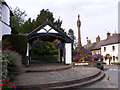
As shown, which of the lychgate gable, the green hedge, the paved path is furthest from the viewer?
the lychgate gable

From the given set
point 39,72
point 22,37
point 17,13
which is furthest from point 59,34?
point 17,13

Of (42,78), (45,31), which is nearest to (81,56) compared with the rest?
(45,31)

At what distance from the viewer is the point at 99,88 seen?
668 cm

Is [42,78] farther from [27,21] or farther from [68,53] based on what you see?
[27,21]

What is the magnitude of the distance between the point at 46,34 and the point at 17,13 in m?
24.1

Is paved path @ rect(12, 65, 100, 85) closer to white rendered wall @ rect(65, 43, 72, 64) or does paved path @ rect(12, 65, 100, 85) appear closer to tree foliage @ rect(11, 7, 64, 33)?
white rendered wall @ rect(65, 43, 72, 64)

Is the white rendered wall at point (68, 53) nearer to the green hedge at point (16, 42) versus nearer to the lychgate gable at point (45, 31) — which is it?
the lychgate gable at point (45, 31)

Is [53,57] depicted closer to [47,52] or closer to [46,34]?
[47,52]

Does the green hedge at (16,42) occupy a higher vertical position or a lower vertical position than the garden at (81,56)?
higher

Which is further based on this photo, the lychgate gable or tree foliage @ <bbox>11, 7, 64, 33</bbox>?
tree foliage @ <bbox>11, 7, 64, 33</bbox>

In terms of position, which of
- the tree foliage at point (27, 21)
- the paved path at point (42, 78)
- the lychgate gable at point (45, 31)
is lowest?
the paved path at point (42, 78)

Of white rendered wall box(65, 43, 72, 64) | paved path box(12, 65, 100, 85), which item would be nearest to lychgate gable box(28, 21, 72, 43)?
white rendered wall box(65, 43, 72, 64)

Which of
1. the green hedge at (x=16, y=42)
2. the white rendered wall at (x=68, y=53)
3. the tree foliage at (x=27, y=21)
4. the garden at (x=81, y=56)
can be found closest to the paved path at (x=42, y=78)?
the green hedge at (x=16, y=42)

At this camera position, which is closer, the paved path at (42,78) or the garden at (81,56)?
the paved path at (42,78)
